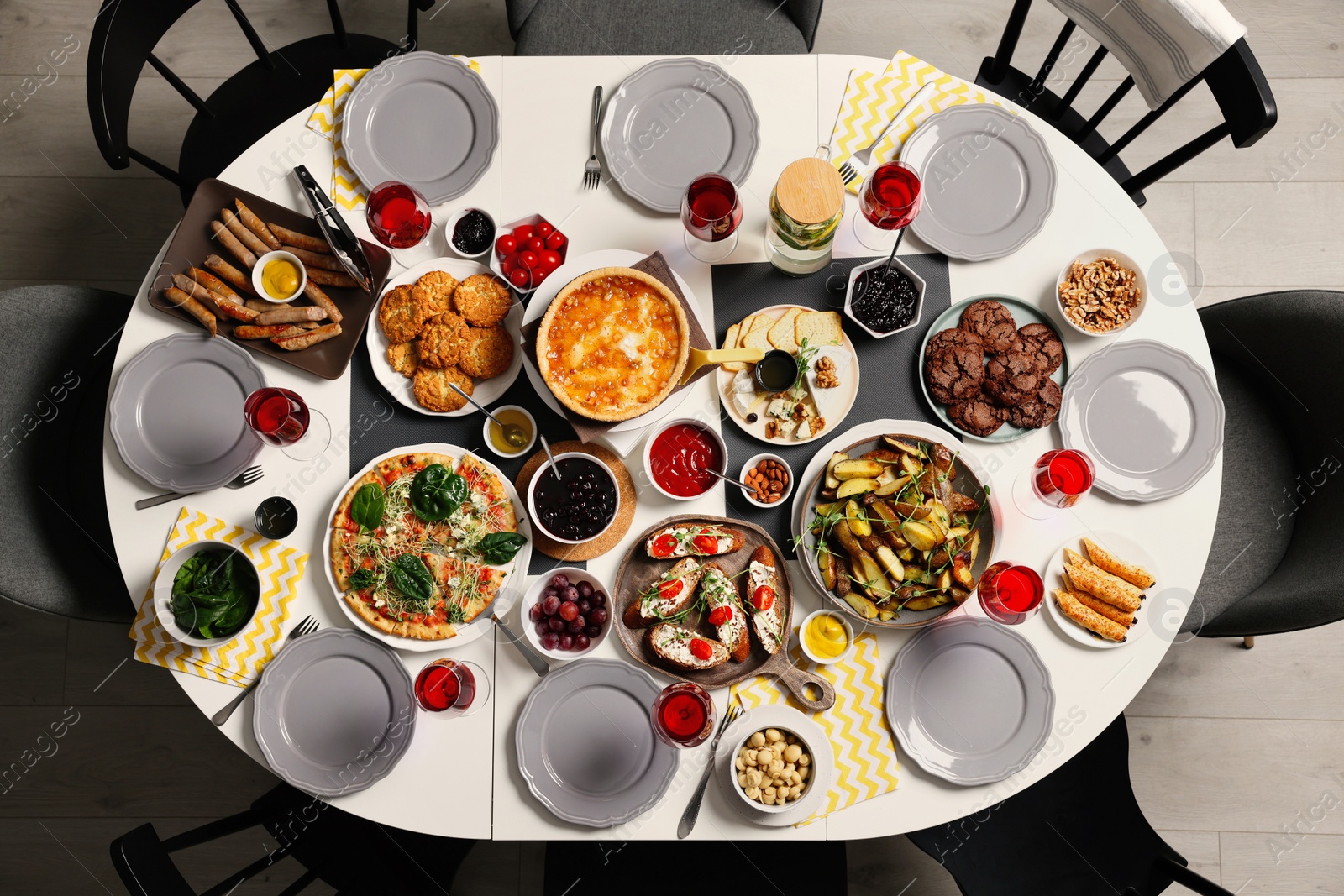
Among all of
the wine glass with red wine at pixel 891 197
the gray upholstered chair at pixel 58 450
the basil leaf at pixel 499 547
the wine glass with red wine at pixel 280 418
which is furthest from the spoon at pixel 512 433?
the gray upholstered chair at pixel 58 450

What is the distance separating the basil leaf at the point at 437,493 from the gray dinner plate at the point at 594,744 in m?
0.51

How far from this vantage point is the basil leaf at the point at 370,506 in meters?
2.12

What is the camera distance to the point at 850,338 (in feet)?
7.43

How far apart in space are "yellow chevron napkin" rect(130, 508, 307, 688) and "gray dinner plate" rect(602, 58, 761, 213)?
140cm

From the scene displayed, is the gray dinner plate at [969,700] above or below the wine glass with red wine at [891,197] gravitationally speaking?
below

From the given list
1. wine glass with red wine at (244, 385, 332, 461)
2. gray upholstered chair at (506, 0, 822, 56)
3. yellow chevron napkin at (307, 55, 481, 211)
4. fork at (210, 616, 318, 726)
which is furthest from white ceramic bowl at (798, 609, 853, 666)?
gray upholstered chair at (506, 0, 822, 56)

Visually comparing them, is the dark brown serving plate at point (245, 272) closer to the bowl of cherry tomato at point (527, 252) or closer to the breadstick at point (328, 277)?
the breadstick at point (328, 277)

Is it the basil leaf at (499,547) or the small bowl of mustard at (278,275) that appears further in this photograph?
the small bowl of mustard at (278,275)

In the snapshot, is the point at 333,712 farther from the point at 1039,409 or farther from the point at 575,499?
the point at 1039,409

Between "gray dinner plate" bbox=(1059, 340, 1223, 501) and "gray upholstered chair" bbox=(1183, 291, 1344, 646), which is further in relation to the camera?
"gray upholstered chair" bbox=(1183, 291, 1344, 646)

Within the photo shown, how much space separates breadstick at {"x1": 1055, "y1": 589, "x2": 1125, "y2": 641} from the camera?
2.12 m

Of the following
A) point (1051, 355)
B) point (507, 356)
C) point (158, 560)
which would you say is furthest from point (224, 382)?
point (1051, 355)

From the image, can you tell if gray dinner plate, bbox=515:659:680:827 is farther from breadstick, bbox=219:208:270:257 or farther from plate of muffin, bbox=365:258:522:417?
breadstick, bbox=219:208:270:257

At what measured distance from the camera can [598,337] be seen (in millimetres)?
2184
